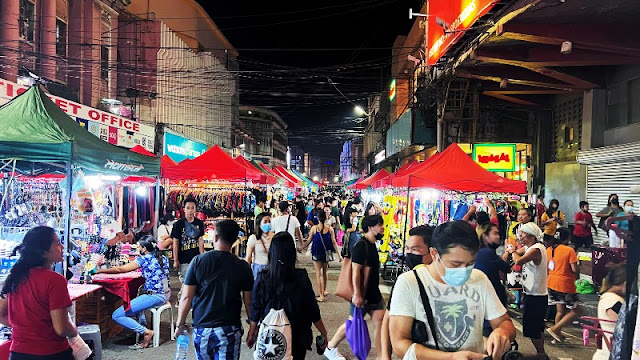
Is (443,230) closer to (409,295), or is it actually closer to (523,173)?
(409,295)

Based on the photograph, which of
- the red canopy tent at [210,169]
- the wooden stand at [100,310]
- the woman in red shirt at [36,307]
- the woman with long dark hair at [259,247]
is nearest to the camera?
the woman in red shirt at [36,307]

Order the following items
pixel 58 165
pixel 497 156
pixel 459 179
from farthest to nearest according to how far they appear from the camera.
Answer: pixel 497 156
pixel 459 179
pixel 58 165

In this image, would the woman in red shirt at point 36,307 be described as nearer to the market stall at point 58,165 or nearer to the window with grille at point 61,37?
the market stall at point 58,165

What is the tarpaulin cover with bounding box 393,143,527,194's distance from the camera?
9742 millimetres

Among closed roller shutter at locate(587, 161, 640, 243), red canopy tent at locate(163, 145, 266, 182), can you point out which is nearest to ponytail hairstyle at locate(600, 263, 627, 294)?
closed roller shutter at locate(587, 161, 640, 243)

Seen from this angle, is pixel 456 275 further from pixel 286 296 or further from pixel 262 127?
pixel 262 127

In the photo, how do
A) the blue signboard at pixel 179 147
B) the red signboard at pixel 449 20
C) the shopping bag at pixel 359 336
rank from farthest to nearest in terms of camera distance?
the blue signboard at pixel 179 147
the red signboard at pixel 449 20
the shopping bag at pixel 359 336

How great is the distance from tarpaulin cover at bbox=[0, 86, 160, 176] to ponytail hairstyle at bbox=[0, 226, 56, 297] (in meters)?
2.62

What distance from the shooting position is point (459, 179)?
9797mm

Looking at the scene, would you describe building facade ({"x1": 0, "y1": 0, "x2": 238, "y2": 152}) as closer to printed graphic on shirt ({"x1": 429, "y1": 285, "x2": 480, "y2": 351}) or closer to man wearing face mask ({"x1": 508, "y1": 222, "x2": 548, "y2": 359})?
man wearing face mask ({"x1": 508, "y1": 222, "x2": 548, "y2": 359})

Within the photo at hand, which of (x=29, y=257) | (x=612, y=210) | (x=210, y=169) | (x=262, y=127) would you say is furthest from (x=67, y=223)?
(x=262, y=127)

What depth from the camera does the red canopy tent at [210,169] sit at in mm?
12203

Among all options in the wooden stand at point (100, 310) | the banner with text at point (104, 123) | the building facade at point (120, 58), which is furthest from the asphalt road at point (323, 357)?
the banner with text at point (104, 123)

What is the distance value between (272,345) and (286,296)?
398 millimetres
